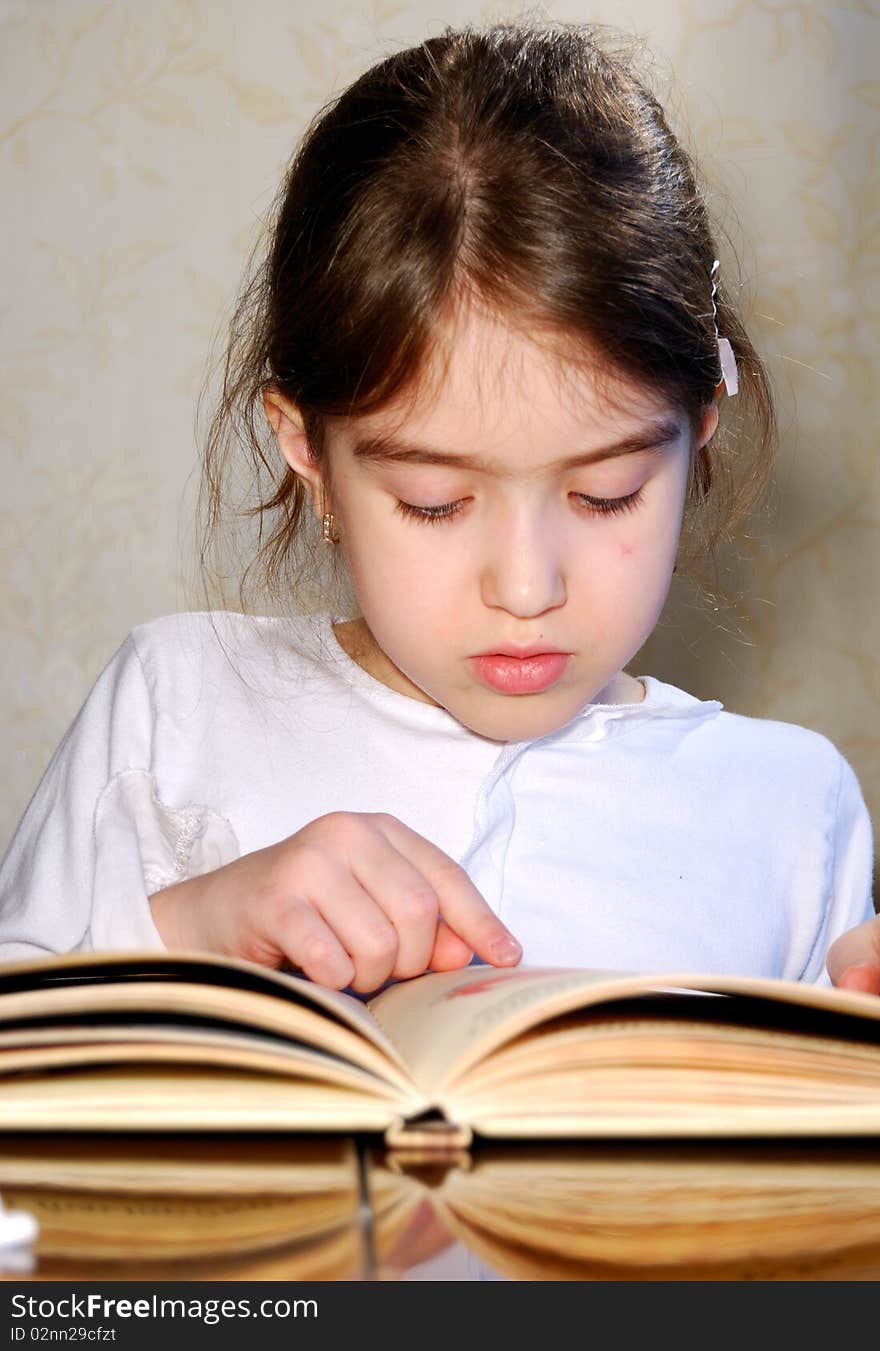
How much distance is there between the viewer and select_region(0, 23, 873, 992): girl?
0.82 meters

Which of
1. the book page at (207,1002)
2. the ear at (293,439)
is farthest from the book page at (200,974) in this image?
the ear at (293,439)

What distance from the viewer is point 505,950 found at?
0.70 meters

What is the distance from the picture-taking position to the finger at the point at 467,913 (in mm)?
698

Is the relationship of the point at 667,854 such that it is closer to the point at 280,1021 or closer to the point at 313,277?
the point at 313,277

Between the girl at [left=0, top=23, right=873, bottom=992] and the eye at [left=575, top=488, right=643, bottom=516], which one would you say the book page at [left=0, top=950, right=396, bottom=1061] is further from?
the eye at [left=575, top=488, right=643, bottom=516]

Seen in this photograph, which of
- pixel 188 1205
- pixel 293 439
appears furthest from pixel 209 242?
pixel 188 1205

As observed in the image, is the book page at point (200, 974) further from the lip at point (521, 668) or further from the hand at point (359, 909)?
the lip at point (521, 668)

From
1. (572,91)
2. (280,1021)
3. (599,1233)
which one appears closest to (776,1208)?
(599,1233)

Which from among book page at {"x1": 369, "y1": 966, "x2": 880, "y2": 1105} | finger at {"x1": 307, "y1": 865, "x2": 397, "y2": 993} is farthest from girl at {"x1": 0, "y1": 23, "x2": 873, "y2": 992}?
book page at {"x1": 369, "y1": 966, "x2": 880, "y2": 1105}

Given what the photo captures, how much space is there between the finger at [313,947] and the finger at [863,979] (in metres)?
0.24

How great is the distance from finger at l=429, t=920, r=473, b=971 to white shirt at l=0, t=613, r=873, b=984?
277mm

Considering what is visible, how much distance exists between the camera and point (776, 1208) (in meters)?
0.43

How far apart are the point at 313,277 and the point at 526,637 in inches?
10.7

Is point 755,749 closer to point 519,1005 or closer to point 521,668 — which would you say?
point 521,668
